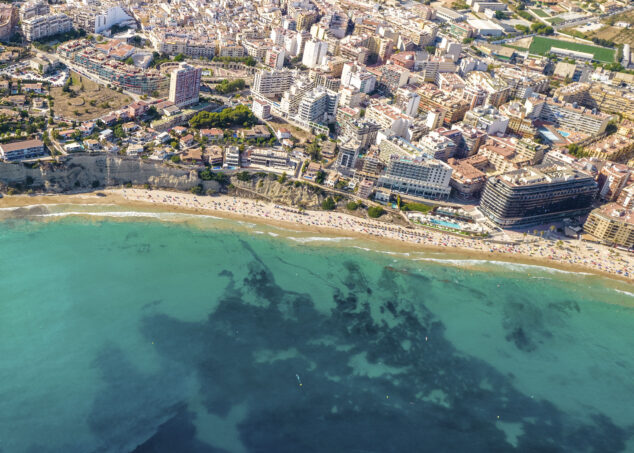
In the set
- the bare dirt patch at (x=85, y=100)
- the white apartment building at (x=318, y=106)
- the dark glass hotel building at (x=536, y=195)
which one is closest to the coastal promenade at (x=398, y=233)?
the dark glass hotel building at (x=536, y=195)

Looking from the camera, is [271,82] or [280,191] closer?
[280,191]

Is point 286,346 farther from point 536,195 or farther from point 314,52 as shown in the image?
point 314,52

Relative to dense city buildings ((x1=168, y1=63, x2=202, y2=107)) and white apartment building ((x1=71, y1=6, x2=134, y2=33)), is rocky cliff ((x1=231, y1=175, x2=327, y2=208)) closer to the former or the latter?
dense city buildings ((x1=168, y1=63, x2=202, y2=107))

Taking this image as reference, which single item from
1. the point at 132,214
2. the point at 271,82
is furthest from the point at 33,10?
the point at 132,214

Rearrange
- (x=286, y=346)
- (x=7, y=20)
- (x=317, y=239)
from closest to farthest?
(x=286, y=346), (x=317, y=239), (x=7, y=20)

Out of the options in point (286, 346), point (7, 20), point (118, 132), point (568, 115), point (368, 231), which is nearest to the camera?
point (286, 346)

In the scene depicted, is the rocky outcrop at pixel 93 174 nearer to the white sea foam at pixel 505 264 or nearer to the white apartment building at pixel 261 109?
the white apartment building at pixel 261 109

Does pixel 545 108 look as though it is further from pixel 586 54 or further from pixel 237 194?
pixel 237 194

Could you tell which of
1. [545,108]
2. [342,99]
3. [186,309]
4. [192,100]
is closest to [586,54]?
[545,108]
